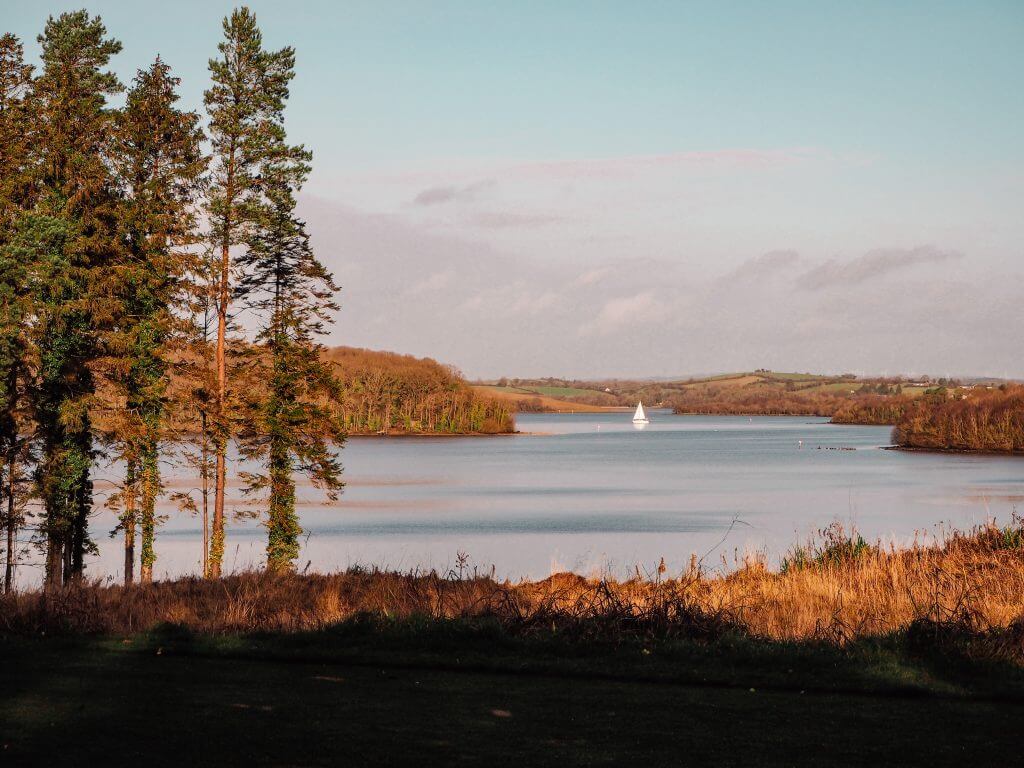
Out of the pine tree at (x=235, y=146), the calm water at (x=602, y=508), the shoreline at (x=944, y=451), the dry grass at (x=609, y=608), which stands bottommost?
the calm water at (x=602, y=508)

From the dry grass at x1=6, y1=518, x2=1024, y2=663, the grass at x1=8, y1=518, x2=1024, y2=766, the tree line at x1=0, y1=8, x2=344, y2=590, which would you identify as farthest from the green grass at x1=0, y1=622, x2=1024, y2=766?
the tree line at x1=0, y1=8, x2=344, y2=590

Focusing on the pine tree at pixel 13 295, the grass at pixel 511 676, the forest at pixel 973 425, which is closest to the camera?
the grass at pixel 511 676

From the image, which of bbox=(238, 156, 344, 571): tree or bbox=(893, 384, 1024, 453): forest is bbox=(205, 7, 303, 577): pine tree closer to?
bbox=(238, 156, 344, 571): tree

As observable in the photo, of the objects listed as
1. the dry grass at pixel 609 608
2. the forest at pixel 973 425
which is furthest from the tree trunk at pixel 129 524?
the forest at pixel 973 425

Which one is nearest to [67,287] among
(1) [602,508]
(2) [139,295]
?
(2) [139,295]

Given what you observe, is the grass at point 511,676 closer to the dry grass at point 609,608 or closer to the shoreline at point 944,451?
the dry grass at point 609,608

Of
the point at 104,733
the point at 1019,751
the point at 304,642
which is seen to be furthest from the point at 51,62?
the point at 1019,751

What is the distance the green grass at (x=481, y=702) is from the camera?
7.67m

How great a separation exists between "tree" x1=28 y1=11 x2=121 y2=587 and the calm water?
13.5 feet

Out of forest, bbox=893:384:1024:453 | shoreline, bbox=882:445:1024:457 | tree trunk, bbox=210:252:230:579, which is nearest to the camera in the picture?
tree trunk, bbox=210:252:230:579

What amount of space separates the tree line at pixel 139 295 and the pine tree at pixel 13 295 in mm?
77

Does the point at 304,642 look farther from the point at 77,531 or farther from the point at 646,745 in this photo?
the point at 77,531

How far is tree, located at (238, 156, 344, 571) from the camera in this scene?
146ft

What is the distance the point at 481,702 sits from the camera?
9305 mm
